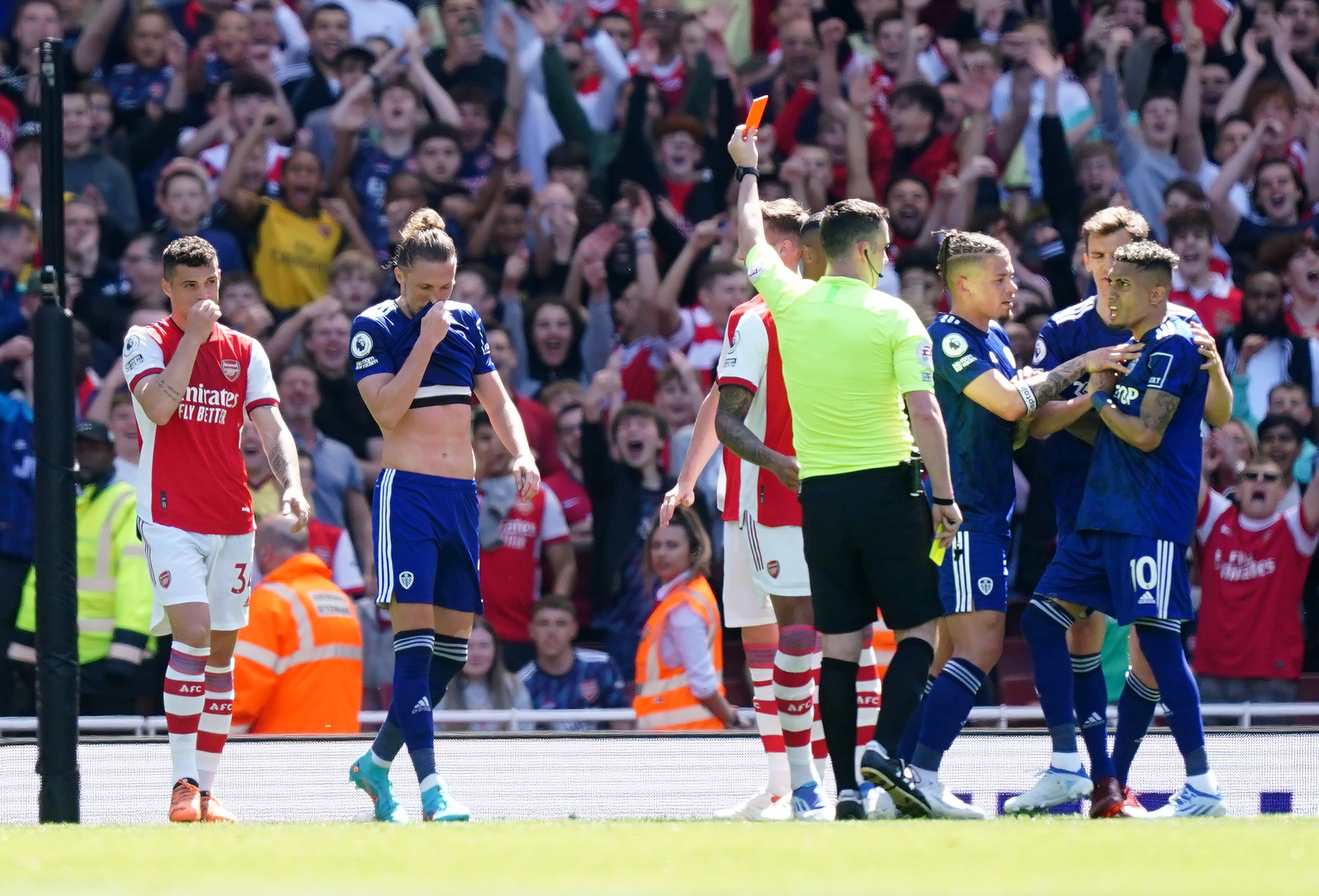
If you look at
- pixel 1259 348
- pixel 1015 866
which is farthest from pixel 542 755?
pixel 1259 348

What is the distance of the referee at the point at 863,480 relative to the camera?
6.59m

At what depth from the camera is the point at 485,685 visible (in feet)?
36.9

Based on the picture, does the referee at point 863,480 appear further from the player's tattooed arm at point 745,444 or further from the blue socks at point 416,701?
the blue socks at point 416,701

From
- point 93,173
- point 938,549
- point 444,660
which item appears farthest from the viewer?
point 93,173

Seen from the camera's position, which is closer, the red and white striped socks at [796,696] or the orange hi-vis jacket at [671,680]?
the red and white striped socks at [796,696]

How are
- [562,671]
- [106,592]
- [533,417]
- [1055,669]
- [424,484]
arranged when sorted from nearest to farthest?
[1055,669], [424,484], [106,592], [562,671], [533,417]

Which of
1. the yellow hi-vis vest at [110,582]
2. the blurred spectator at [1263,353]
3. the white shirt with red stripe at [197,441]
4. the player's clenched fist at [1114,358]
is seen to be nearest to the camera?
the player's clenched fist at [1114,358]

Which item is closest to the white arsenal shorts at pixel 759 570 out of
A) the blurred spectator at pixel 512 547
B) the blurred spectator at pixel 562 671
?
the blurred spectator at pixel 562 671

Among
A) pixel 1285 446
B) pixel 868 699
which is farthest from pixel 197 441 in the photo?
pixel 1285 446

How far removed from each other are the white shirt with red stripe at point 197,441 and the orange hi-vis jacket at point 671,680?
2.87 m

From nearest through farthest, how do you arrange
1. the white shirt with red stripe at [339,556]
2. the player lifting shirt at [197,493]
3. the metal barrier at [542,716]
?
the player lifting shirt at [197,493] < the metal barrier at [542,716] < the white shirt with red stripe at [339,556]

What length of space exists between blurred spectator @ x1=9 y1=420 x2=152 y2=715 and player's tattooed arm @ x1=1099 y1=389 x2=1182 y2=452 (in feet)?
19.6

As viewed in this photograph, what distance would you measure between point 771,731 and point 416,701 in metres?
1.52

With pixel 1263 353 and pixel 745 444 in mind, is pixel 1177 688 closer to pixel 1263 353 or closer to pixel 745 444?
pixel 745 444
